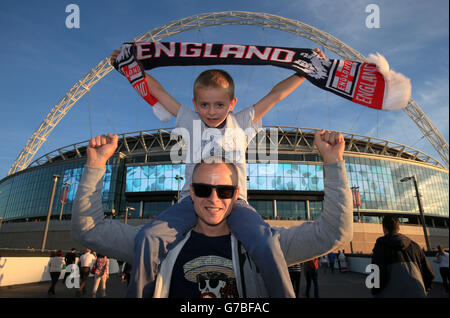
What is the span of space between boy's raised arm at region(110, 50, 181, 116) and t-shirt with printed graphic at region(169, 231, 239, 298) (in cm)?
182

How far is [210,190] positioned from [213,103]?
102 cm

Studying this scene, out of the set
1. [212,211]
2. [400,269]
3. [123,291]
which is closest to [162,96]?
[212,211]

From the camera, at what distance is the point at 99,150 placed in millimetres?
1937

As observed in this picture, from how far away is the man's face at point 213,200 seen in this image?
6.72ft

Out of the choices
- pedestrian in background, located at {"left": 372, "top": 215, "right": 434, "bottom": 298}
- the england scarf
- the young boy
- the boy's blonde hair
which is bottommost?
pedestrian in background, located at {"left": 372, "top": 215, "right": 434, "bottom": 298}

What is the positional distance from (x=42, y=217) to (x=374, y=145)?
81223 millimetres

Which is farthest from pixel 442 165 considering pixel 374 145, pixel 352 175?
pixel 352 175

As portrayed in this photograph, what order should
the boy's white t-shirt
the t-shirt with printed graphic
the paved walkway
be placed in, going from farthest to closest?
the paved walkway → the boy's white t-shirt → the t-shirt with printed graphic

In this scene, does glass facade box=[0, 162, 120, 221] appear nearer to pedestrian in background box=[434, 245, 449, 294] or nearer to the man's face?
pedestrian in background box=[434, 245, 449, 294]

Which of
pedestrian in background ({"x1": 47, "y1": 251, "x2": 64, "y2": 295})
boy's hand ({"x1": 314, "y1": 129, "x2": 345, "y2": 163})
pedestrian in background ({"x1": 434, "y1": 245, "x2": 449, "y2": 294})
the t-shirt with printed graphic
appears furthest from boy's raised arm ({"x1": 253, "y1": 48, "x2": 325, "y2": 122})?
pedestrian in background ({"x1": 47, "y1": 251, "x2": 64, "y2": 295})

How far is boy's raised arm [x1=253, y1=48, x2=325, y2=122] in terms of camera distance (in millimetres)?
3203

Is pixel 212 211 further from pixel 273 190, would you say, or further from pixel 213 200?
pixel 273 190
